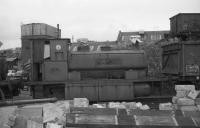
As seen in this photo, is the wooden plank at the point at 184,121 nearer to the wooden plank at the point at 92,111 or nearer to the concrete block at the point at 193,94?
the wooden plank at the point at 92,111

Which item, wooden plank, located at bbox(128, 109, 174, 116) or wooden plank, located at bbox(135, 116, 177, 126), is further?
wooden plank, located at bbox(128, 109, 174, 116)

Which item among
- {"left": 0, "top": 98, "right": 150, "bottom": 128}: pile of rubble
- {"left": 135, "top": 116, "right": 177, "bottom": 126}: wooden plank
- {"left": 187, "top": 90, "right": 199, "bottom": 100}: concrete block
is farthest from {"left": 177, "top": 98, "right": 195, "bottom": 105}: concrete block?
{"left": 0, "top": 98, "right": 150, "bottom": 128}: pile of rubble

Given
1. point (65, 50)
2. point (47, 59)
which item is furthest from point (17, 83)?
point (65, 50)

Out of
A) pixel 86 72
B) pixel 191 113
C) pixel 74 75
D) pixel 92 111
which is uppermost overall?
pixel 86 72

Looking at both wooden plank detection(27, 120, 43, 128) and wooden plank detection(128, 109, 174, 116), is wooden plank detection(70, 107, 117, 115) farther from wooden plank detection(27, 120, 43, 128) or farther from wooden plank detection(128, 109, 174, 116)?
wooden plank detection(27, 120, 43, 128)

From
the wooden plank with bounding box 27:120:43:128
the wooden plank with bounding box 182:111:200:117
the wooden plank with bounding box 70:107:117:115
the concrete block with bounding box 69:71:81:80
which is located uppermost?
the concrete block with bounding box 69:71:81:80

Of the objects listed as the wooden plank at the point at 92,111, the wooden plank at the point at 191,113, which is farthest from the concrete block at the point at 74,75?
the wooden plank at the point at 191,113

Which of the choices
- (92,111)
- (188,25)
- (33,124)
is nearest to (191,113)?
(92,111)

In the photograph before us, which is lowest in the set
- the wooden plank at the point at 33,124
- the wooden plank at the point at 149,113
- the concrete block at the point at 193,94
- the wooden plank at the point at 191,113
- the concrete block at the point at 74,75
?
the wooden plank at the point at 33,124

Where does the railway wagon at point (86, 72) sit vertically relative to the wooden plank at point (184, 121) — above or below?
above

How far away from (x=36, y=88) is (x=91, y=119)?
16.9 feet

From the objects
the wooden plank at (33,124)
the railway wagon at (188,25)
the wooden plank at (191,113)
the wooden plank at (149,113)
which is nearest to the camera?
the wooden plank at (33,124)

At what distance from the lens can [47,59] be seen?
13.6m

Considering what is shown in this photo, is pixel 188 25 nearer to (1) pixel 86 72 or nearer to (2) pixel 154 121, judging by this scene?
(1) pixel 86 72
